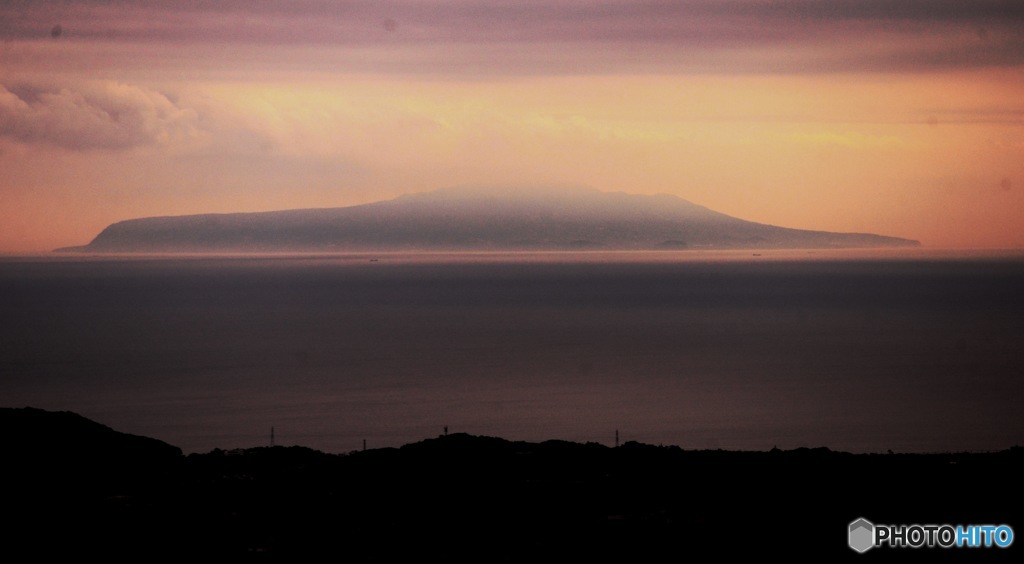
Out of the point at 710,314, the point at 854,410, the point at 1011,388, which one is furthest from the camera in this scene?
the point at 710,314

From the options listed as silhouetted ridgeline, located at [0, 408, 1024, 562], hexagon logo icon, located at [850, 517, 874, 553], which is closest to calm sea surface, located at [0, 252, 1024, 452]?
silhouetted ridgeline, located at [0, 408, 1024, 562]

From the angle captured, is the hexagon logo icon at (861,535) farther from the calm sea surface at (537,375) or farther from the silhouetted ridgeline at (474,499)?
the calm sea surface at (537,375)

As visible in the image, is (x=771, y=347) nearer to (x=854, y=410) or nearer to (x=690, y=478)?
(x=854, y=410)

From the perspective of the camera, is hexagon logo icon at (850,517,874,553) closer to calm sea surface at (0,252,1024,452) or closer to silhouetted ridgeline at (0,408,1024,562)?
silhouetted ridgeline at (0,408,1024,562)

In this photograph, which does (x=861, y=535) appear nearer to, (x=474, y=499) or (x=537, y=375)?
(x=474, y=499)

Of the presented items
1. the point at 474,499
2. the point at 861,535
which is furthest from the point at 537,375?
the point at 861,535

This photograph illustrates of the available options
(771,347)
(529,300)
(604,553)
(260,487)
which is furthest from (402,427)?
(529,300)
